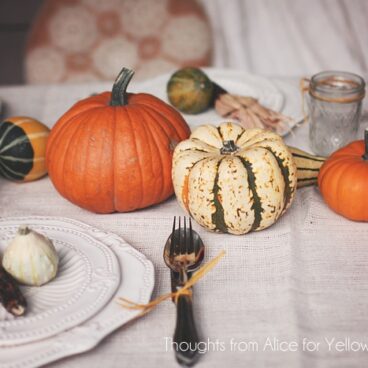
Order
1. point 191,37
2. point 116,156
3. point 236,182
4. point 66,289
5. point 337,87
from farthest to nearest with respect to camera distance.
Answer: point 191,37
point 337,87
point 116,156
point 236,182
point 66,289

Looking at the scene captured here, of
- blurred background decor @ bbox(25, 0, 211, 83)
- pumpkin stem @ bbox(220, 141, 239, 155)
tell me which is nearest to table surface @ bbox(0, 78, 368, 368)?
pumpkin stem @ bbox(220, 141, 239, 155)

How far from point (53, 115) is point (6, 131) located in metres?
0.39

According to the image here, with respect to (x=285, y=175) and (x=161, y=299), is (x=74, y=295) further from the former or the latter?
(x=285, y=175)

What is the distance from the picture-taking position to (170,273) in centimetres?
102

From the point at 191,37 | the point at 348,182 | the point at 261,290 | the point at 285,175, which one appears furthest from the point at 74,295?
the point at 191,37

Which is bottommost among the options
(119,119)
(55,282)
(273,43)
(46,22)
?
(273,43)

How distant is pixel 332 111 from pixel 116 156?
57 centimetres

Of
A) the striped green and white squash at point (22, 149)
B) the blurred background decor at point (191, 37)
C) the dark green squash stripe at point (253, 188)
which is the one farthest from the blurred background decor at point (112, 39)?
the dark green squash stripe at point (253, 188)

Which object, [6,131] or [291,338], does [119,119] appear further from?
[291,338]

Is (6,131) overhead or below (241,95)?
overhead

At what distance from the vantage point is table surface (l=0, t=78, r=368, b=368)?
0.86 m

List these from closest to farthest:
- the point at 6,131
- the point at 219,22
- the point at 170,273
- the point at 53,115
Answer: the point at 170,273 → the point at 6,131 → the point at 53,115 → the point at 219,22

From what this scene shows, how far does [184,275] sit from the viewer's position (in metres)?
0.97

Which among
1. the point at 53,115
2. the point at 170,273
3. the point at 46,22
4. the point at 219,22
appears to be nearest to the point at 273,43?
the point at 219,22
